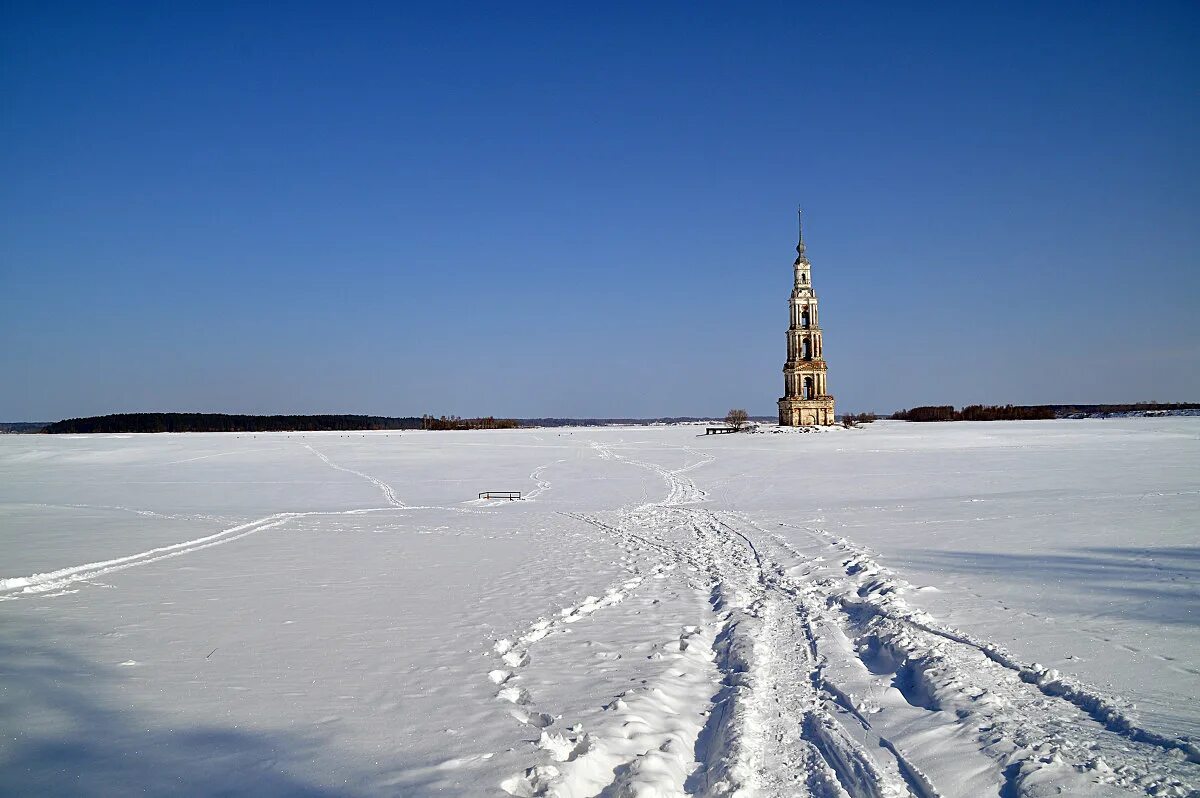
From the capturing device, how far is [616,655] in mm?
7445

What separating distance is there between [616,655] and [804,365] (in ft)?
277

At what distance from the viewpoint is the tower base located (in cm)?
8550

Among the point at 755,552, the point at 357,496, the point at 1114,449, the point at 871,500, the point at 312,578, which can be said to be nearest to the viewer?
the point at 312,578

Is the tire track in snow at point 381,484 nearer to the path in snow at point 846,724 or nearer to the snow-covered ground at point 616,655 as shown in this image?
the snow-covered ground at point 616,655

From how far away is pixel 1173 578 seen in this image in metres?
9.47

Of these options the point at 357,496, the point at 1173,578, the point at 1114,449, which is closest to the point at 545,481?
the point at 357,496

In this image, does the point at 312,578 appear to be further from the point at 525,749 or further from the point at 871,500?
the point at 871,500

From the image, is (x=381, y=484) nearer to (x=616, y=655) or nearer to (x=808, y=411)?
(x=616, y=655)

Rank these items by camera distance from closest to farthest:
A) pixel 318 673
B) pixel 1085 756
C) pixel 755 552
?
pixel 1085 756, pixel 318 673, pixel 755 552

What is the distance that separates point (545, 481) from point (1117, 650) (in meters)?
23.8

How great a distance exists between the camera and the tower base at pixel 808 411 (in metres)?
85.5

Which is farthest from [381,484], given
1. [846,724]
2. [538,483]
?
[846,724]

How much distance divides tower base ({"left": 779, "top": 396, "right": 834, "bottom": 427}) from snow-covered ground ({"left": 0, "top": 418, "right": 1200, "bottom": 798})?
68.4m

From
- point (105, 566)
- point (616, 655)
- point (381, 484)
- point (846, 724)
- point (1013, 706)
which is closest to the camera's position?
point (846, 724)
